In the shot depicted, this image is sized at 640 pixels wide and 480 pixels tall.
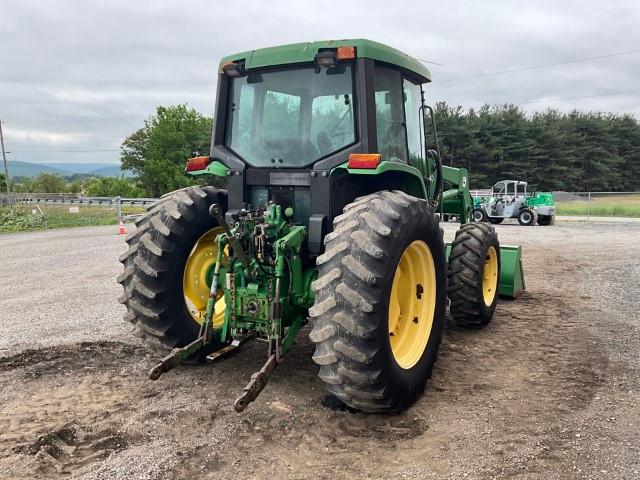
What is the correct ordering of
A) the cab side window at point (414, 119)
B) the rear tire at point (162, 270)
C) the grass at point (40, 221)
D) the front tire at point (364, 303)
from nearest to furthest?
the front tire at point (364, 303) < the rear tire at point (162, 270) < the cab side window at point (414, 119) < the grass at point (40, 221)

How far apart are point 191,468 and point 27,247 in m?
14.3

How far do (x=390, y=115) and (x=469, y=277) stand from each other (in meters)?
2.13

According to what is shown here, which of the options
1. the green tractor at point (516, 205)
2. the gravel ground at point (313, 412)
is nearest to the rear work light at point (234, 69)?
the gravel ground at point (313, 412)

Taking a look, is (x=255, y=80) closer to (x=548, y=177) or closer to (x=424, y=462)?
(x=424, y=462)

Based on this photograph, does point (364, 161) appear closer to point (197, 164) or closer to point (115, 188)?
point (197, 164)

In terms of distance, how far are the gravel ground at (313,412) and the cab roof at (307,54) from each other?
2.70 m

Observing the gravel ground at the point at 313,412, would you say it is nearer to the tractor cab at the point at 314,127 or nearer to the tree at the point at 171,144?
the tractor cab at the point at 314,127

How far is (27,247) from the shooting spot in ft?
49.8

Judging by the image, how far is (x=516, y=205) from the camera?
24.1 meters

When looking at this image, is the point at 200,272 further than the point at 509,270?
No

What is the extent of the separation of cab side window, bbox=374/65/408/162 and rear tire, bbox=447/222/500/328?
153 centimetres

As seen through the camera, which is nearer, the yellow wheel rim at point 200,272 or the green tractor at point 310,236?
the green tractor at point 310,236

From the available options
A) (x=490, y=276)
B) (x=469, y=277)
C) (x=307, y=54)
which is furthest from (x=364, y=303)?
(x=490, y=276)

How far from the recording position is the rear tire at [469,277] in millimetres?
5840
